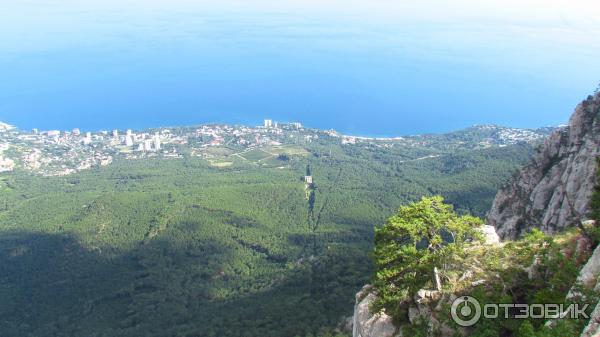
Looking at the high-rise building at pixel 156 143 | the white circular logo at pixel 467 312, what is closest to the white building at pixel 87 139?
the high-rise building at pixel 156 143

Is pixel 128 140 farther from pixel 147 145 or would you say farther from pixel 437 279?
pixel 437 279

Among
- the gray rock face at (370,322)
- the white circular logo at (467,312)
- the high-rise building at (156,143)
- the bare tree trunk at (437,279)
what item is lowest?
the gray rock face at (370,322)

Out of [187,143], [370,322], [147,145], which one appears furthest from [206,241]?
[187,143]

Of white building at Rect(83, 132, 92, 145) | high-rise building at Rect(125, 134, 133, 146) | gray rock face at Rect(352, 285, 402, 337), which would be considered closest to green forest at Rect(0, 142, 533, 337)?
gray rock face at Rect(352, 285, 402, 337)

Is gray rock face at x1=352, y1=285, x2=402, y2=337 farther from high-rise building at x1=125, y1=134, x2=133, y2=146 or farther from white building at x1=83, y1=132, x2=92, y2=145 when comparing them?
white building at x1=83, y1=132, x2=92, y2=145

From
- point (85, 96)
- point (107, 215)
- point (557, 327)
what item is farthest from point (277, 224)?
point (85, 96)

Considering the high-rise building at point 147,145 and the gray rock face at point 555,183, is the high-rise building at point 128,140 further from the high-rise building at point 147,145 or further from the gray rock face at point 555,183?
the gray rock face at point 555,183
